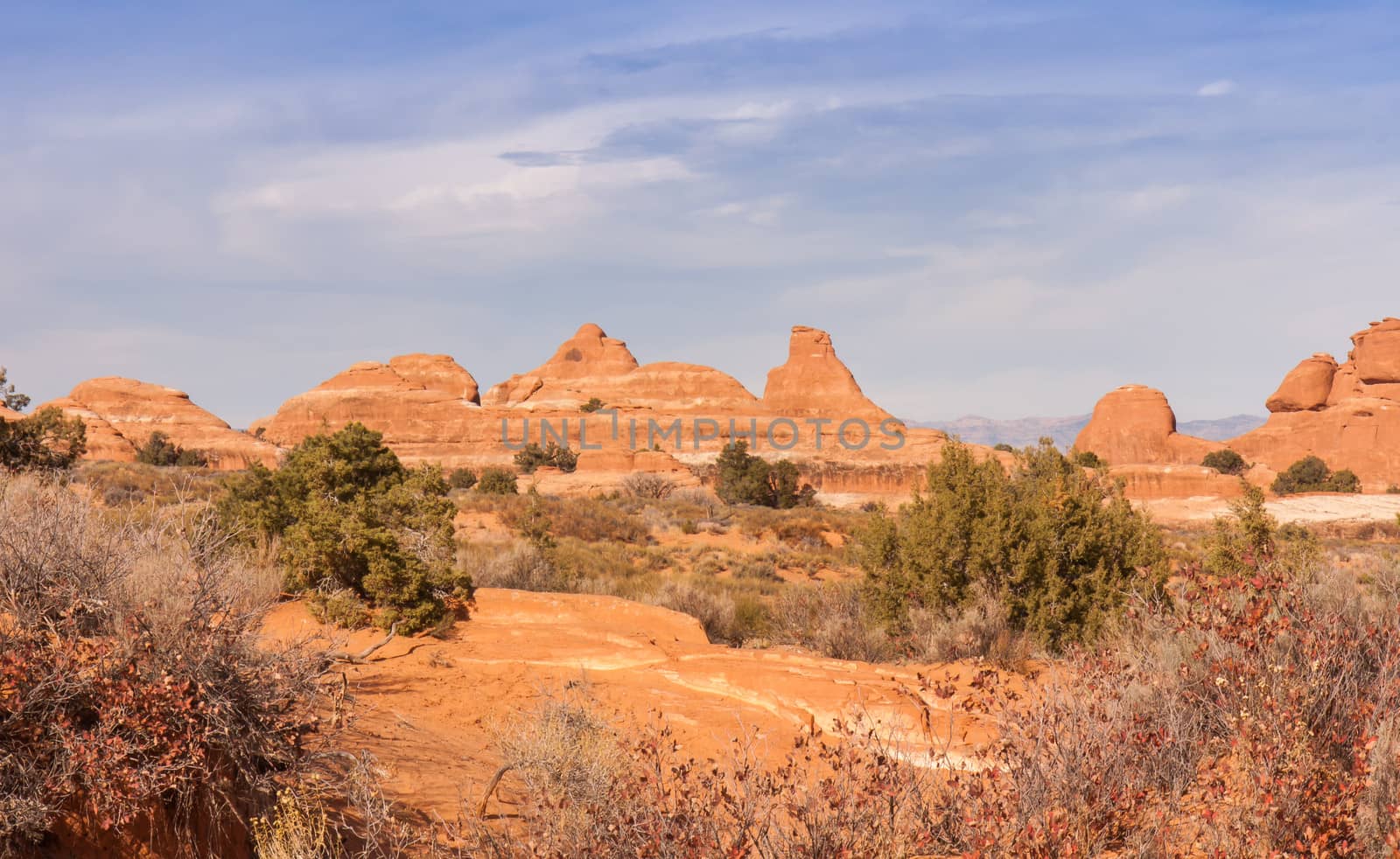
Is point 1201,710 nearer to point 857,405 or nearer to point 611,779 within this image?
point 611,779

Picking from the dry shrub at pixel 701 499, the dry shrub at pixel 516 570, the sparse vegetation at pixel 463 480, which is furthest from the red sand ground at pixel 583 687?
the sparse vegetation at pixel 463 480

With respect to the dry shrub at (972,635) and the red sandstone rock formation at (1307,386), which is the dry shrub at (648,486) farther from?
the red sandstone rock formation at (1307,386)

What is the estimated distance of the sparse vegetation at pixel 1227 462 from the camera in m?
61.6

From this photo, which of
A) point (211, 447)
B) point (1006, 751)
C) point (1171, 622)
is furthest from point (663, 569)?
point (211, 447)

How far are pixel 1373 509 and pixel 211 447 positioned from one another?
67.6 metres

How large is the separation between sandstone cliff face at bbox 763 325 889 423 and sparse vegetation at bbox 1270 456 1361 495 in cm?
3650

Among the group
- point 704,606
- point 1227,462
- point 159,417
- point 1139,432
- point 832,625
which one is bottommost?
point 704,606

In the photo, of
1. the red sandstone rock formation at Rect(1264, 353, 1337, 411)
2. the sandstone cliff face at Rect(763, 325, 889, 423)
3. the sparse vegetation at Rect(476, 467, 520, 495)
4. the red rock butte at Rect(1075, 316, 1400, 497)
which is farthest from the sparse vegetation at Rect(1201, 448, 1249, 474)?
the sparse vegetation at Rect(476, 467, 520, 495)

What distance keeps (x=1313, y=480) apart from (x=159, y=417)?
3090 inches

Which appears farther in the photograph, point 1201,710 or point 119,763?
point 1201,710

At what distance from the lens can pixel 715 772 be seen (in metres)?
3.37

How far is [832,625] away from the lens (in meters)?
9.40

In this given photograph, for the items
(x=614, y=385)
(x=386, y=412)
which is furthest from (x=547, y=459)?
(x=614, y=385)

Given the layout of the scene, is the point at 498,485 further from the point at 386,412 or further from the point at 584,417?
the point at 386,412
